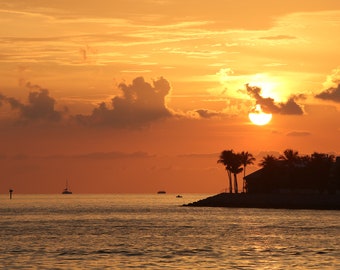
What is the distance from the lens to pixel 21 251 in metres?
77.6

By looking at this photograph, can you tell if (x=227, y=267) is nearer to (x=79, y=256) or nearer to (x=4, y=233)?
(x=79, y=256)

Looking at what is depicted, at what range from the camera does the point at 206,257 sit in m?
71.4

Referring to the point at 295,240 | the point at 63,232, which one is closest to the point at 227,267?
the point at 295,240

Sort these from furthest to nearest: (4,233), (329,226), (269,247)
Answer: (329,226), (4,233), (269,247)

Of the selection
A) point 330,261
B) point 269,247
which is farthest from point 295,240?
point 330,261

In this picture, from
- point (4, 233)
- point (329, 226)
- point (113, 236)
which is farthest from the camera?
point (329, 226)

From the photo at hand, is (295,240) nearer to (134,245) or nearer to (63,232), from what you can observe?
(134,245)

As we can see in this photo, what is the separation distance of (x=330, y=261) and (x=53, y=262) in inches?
833

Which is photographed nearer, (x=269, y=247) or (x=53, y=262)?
(x=53, y=262)

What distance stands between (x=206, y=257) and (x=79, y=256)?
1060cm

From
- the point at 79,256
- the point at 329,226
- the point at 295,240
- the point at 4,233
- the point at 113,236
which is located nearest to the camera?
the point at 79,256

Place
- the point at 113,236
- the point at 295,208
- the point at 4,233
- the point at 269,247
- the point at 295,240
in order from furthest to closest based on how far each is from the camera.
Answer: the point at 295,208
the point at 4,233
the point at 113,236
the point at 295,240
the point at 269,247

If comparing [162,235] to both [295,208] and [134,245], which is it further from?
[295,208]

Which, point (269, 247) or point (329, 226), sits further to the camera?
point (329, 226)
